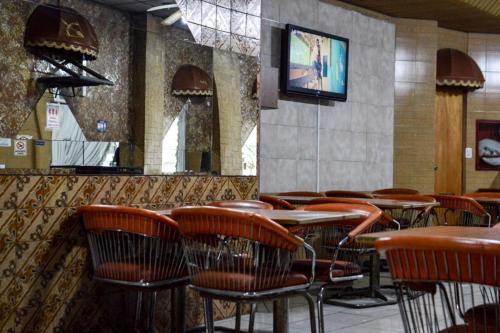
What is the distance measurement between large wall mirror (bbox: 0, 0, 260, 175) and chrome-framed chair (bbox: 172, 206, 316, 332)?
110 cm

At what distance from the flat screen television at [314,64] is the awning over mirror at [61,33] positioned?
4081 mm

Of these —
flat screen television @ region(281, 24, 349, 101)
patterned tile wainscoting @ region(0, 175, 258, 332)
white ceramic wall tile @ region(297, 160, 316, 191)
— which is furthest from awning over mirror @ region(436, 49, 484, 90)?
patterned tile wainscoting @ region(0, 175, 258, 332)

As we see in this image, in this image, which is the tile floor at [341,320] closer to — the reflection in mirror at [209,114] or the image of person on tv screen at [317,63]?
the reflection in mirror at [209,114]

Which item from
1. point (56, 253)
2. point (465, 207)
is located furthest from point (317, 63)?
point (56, 253)

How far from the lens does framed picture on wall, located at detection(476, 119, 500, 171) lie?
11562mm

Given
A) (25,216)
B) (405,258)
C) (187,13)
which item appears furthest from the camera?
(187,13)

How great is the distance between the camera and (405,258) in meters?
1.99

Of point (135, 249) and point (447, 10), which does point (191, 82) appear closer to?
point (135, 249)

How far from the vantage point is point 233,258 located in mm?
3480

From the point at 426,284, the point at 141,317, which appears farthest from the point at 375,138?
the point at 426,284

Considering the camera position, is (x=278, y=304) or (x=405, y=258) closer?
(x=405, y=258)

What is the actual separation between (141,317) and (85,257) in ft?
1.81

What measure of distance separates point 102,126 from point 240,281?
63.4 inches

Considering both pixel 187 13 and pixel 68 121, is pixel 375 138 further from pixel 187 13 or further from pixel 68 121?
pixel 68 121
